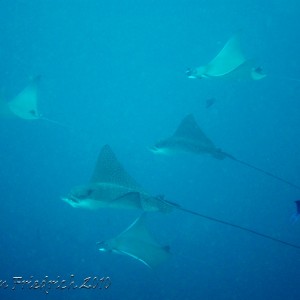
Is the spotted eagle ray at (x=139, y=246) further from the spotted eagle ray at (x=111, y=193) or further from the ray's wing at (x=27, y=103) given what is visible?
the ray's wing at (x=27, y=103)

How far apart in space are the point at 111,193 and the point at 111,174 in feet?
1.62

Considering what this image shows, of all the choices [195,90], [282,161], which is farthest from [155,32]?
[282,161]

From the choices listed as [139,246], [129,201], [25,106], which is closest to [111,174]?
[129,201]

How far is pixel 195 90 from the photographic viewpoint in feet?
65.6

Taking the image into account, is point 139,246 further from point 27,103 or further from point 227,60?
point 27,103

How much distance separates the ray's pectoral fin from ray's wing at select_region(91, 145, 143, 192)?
588 millimetres

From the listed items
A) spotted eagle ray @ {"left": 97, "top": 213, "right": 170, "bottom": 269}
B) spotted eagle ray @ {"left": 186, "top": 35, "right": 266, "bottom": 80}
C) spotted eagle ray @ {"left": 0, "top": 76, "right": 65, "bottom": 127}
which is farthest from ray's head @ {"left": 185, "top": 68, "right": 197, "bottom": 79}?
spotted eagle ray @ {"left": 0, "top": 76, "right": 65, "bottom": 127}

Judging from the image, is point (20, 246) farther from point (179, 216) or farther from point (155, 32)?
point (155, 32)

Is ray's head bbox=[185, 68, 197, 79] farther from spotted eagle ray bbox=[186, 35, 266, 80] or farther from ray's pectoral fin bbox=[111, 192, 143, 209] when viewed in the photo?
ray's pectoral fin bbox=[111, 192, 143, 209]

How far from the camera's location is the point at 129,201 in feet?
13.0

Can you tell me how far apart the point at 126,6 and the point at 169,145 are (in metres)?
28.8

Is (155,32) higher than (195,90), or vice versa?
(155,32)

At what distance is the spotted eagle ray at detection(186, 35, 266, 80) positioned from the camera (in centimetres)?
675

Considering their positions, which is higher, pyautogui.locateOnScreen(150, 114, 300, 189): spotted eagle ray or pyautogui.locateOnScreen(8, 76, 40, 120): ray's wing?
pyautogui.locateOnScreen(8, 76, 40, 120): ray's wing
